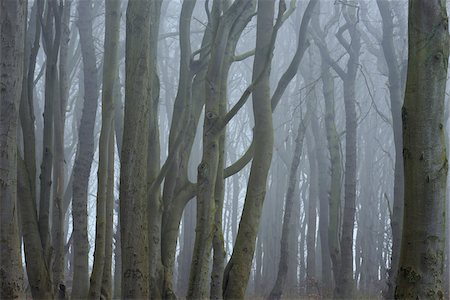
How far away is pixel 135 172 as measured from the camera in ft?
18.7

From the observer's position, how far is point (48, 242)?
7.00m

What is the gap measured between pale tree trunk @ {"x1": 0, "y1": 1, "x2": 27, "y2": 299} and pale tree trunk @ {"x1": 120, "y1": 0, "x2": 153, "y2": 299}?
87 centimetres

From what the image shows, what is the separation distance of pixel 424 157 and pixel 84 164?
21.8ft

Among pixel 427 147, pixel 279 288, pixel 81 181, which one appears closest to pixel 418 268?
pixel 427 147

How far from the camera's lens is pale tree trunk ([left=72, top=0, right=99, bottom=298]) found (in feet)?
26.5

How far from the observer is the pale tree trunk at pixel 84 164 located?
8.06 meters

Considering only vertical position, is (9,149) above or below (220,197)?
above

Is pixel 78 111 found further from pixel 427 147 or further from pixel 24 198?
pixel 427 147

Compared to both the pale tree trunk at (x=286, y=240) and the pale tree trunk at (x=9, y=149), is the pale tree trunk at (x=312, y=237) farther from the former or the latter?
the pale tree trunk at (x=9, y=149)

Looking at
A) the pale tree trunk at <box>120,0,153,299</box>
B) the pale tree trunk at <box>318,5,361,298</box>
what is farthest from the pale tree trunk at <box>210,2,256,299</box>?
the pale tree trunk at <box>318,5,361,298</box>

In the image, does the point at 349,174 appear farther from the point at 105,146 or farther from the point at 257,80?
the point at 105,146

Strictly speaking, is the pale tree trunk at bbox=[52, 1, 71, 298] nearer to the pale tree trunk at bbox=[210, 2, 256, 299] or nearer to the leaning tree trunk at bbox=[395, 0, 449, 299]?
the pale tree trunk at bbox=[210, 2, 256, 299]

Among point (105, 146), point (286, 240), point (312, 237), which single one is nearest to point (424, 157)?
point (105, 146)

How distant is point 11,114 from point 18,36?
67 cm
